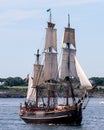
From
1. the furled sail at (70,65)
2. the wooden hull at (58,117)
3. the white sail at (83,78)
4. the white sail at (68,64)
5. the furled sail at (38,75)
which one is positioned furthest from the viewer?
the furled sail at (38,75)

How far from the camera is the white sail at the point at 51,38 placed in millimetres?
122188

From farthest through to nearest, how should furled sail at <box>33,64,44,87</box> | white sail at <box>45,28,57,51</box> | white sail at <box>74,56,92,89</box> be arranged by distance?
furled sail at <box>33,64,44,87</box> < white sail at <box>45,28,57,51</box> < white sail at <box>74,56,92,89</box>

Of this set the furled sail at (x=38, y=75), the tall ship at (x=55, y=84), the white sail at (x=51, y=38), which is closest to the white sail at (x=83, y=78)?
the tall ship at (x=55, y=84)

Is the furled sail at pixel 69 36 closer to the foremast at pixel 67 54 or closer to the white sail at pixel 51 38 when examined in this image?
the foremast at pixel 67 54

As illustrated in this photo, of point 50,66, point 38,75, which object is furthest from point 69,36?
point 38,75

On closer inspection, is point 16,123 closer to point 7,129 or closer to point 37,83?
point 37,83

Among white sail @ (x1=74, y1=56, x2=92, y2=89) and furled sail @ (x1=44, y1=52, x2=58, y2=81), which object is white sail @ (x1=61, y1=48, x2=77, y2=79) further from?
furled sail @ (x1=44, y1=52, x2=58, y2=81)

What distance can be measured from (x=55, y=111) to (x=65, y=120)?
1887mm

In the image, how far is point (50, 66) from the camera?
123 m

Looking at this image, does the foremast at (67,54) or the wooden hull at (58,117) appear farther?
the foremast at (67,54)

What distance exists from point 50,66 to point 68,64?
4499 mm

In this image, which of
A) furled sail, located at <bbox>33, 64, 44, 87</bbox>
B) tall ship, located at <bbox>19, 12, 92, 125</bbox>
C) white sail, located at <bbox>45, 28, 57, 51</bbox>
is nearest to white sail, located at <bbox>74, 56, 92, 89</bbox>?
tall ship, located at <bbox>19, 12, 92, 125</bbox>

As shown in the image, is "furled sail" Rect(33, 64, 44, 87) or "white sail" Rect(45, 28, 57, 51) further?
"furled sail" Rect(33, 64, 44, 87)

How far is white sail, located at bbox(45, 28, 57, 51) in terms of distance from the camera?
122 m
